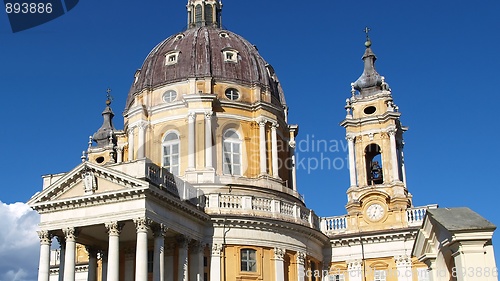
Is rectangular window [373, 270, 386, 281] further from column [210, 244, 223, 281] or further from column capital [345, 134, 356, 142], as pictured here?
column [210, 244, 223, 281]

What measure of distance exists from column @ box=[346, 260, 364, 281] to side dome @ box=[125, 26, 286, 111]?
442 inches

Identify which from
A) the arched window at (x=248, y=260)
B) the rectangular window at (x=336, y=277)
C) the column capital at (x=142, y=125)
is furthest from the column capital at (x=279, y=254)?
the column capital at (x=142, y=125)

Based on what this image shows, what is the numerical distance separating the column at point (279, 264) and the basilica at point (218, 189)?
0.06 metres

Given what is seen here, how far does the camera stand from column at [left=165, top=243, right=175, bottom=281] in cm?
3288

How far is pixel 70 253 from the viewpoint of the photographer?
98.6ft

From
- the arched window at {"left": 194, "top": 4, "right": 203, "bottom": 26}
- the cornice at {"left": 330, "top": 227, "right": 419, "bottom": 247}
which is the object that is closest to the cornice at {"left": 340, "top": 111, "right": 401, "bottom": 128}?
the cornice at {"left": 330, "top": 227, "right": 419, "bottom": 247}

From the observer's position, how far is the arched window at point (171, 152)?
132ft

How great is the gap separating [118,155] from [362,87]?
55.6ft

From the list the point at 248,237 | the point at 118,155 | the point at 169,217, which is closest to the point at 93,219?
the point at 169,217

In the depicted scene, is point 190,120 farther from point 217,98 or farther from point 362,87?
point 362,87

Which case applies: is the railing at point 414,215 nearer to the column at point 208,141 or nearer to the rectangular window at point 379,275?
the rectangular window at point 379,275

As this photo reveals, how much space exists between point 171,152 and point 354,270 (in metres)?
13.0

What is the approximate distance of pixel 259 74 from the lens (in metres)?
43.4

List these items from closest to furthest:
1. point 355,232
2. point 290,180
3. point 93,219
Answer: point 93,219 → point 355,232 → point 290,180
